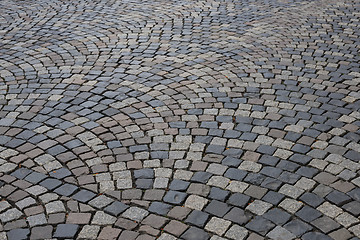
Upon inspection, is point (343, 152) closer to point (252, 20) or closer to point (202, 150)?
point (202, 150)

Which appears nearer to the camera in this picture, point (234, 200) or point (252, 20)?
point (234, 200)

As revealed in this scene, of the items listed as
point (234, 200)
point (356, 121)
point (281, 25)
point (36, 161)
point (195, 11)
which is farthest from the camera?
point (195, 11)

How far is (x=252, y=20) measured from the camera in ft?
32.5

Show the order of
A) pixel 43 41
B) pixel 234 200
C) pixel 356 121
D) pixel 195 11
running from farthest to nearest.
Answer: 1. pixel 195 11
2. pixel 43 41
3. pixel 356 121
4. pixel 234 200

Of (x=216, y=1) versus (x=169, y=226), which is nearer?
(x=169, y=226)

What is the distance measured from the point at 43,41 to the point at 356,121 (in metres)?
6.07

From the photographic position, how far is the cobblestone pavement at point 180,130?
4070 mm

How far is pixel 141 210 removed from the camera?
4164 millimetres

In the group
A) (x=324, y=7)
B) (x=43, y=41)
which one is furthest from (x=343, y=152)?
(x=324, y=7)

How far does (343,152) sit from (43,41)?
6201 mm

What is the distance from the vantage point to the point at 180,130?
5.50 m

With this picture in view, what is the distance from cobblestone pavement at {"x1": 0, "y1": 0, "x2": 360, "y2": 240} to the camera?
4070 mm

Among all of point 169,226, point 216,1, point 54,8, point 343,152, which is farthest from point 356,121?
point 54,8

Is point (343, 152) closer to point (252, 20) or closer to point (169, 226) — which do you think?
point (169, 226)
